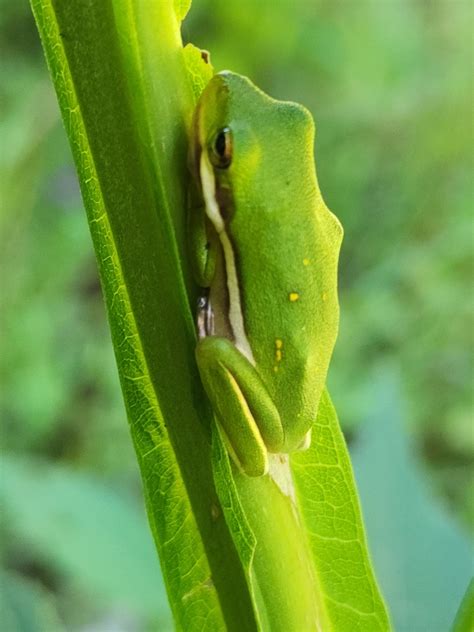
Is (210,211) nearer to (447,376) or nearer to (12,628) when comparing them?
(12,628)

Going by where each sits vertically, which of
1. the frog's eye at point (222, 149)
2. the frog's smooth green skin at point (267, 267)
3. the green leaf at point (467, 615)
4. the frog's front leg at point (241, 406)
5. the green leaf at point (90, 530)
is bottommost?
the green leaf at point (90, 530)

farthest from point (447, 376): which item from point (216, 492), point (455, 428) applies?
point (216, 492)

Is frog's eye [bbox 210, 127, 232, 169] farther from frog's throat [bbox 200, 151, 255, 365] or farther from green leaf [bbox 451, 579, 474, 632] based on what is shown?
green leaf [bbox 451, 579, 474, 632]

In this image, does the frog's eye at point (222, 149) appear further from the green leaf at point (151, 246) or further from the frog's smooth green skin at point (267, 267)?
the green leaf at point (151, 246)

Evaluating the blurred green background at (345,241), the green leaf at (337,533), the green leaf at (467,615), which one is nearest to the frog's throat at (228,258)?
the green leaf at (337,533)

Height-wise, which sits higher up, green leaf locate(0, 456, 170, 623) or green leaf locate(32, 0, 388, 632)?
green leaf locate(32, 0, 388, 632)

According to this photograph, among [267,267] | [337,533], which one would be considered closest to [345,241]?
[267,267]

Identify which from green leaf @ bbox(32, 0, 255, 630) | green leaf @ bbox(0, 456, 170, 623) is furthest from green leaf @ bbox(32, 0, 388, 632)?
green leaf @ bbox(0, 456, 170, 623)
